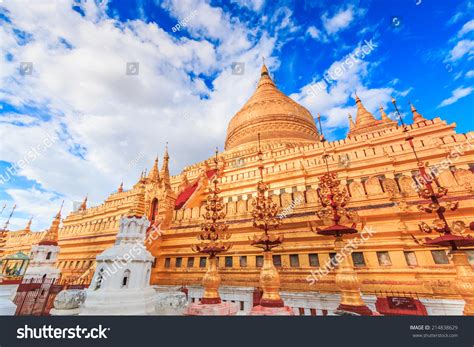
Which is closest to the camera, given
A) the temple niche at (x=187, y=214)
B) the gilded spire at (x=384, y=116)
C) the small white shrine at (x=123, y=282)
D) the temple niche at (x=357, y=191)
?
the small white shrine at (x=123, y=282)

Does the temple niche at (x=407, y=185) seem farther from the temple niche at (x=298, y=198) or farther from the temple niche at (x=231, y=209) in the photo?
the temple niche at (x=231, y=209)

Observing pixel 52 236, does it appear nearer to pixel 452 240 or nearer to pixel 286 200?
pixel 286 200

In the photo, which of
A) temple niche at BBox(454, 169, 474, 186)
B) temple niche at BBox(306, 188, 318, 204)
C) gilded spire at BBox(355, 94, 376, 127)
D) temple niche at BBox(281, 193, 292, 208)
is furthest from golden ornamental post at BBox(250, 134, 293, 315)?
gilded spire at BBox(355, 94, 376, 127)

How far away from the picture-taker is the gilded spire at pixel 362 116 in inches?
1084

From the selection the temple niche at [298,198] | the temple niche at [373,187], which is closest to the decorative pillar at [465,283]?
the temple niche at [373,187]

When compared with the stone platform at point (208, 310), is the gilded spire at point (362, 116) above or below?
above

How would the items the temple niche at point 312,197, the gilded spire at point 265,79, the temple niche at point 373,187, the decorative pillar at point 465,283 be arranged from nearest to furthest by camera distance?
the decorative pillar at point 465,283 → the temple niche at point 373,187 → the temple niche at point 312,197 → the gilded spire at point 265,79

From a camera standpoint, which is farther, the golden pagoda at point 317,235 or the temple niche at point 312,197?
the temple niche at point 312,197

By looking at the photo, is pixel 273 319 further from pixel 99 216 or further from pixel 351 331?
pixel 99 216

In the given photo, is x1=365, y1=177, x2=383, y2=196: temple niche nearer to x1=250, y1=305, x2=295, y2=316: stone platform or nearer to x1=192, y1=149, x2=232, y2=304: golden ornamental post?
x1=250, y1=305, x2=295, y2=316: stone platform

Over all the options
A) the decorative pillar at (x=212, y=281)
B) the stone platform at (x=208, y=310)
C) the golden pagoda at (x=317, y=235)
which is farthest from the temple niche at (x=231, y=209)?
the stone platform at (x=208, y=310)

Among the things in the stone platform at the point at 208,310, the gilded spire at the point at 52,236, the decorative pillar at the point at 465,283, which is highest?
the gilded spire at the point at 52,236

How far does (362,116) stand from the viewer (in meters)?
28.5

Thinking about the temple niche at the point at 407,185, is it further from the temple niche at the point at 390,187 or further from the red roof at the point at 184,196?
the red roof at the point at 184,196
